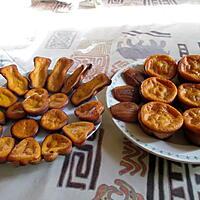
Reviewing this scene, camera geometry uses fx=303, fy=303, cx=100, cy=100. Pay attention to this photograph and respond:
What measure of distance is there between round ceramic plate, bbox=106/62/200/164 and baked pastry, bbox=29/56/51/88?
19 cm

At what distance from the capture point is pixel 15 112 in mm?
544

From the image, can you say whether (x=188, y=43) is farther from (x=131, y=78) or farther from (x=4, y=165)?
(x=4, y=165)

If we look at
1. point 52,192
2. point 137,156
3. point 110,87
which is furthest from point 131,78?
point 52,192

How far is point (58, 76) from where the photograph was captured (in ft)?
2.12

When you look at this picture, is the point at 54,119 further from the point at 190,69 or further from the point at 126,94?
the point at 190,69

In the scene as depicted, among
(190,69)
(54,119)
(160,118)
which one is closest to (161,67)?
(190,69)

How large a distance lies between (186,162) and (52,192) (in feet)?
0.70

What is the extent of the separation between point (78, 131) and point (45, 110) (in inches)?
3.1

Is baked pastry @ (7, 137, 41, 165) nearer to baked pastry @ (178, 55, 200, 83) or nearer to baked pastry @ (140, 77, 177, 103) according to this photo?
baked pastry @ (140, 77, 177, 103)

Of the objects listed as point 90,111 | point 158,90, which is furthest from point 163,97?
point 90,111

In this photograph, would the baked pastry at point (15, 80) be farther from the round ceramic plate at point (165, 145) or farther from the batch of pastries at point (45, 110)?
the round ceramic plate at point (165, 145)

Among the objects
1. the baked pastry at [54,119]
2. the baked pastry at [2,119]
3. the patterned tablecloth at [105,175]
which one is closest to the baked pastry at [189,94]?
the patterned tablecloth at [105,175]

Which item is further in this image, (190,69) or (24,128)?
(190,69)

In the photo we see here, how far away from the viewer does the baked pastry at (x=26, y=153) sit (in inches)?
18.2
